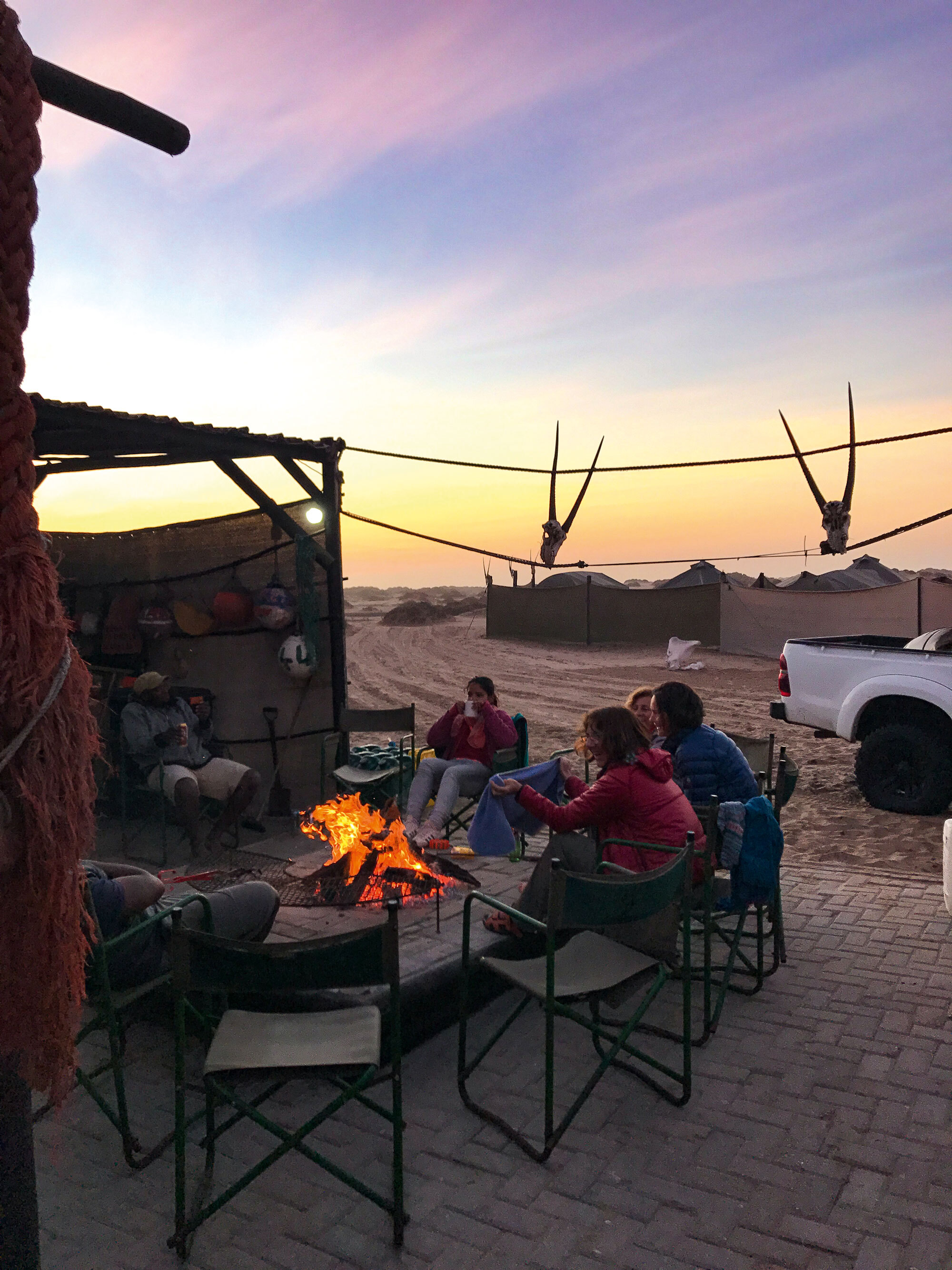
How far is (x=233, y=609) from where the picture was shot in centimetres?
816

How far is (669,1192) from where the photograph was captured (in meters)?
3.09

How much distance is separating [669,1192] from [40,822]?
264 cm

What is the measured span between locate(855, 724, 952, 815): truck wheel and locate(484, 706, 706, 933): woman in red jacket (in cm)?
481

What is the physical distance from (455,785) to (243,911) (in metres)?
2.66

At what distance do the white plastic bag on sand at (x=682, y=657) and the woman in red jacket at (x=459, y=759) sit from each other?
49.4 ft

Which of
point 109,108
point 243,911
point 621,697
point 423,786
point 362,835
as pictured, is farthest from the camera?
point 621,697

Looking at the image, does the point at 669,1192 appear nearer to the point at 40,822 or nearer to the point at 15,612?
the point at 40,822

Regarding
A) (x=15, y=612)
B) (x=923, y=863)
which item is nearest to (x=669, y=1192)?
(x=15, y=612)

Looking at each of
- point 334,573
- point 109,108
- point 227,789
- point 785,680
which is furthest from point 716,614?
point 109,108

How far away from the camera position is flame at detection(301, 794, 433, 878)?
18.7 ft

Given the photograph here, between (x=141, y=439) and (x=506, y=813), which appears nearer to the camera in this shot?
(x=506, y=813)

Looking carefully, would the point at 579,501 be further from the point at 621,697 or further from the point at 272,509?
the point at 621,697

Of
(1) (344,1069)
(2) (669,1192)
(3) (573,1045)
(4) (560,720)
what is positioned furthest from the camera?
(4) (560,720)

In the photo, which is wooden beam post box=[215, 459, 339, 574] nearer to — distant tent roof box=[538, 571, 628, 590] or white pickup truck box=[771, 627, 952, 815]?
white pickup truck box=[771, 627, 952, 815]
